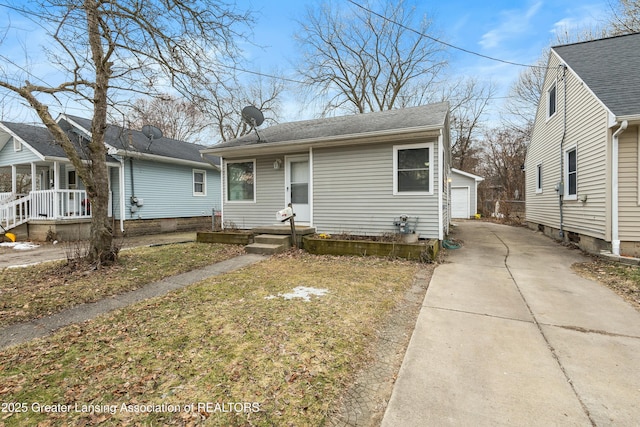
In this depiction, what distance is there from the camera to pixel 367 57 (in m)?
20.7

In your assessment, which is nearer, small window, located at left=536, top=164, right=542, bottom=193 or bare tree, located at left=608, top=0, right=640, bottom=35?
small window, located at left=536, top=164, right=542, bottom=193

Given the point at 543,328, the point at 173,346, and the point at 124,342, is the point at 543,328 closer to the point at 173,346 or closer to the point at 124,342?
the point at 173,346

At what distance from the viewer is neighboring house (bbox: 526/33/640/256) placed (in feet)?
19.2

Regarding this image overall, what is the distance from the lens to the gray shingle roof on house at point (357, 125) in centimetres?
726

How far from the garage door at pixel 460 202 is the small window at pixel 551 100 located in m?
10.3

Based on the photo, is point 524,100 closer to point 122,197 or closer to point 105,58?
point 105,58

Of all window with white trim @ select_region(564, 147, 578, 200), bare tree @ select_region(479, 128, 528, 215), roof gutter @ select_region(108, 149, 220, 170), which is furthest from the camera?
bare tree @ select_region(479, 128, 528, 215)

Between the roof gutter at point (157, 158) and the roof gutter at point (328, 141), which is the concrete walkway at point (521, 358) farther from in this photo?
the roof gutter at point (157, 158)

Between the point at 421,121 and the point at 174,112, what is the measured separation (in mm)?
21172

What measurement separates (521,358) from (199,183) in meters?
14.4

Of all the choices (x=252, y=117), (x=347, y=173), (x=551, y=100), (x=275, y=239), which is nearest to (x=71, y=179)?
(x=252, y=117)

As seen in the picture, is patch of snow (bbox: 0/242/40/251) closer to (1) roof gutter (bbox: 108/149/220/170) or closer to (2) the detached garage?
(1) roof gutter (bbox: 108/149/220/170)

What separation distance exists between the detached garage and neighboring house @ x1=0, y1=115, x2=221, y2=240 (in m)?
15.7

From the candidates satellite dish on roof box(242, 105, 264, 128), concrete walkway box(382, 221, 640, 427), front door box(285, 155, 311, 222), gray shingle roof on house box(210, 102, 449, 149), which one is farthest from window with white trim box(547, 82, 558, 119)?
satellite dish on roof box(242, 105, 264, 128)
